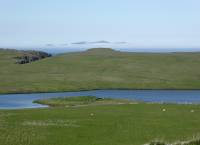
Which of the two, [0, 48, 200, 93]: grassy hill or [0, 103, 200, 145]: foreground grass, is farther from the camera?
[0, 48, 200, 93]: grassy hill

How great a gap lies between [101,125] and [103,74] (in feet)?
374

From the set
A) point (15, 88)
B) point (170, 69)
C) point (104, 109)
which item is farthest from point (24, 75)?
point (104, 109)

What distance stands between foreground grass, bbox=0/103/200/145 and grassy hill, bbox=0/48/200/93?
71.6 meters

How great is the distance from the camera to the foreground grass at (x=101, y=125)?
40.1 metres

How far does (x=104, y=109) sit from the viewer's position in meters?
60.6

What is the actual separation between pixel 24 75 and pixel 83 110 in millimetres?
102269

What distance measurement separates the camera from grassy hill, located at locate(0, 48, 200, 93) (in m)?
138

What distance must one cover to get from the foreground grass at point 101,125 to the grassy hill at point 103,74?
71.6 m

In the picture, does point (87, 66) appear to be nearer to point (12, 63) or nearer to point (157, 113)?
point (12, 63)

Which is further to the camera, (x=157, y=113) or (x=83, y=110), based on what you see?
(x=83, y=110)

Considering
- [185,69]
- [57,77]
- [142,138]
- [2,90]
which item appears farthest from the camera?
[185,69]

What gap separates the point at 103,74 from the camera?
529 ft

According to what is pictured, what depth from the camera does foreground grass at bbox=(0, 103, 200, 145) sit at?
40.1 metres

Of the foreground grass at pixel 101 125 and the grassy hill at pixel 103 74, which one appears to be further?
the grassy hill at pixel 103 74
